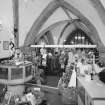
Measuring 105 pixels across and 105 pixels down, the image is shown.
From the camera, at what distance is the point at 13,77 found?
429 centimetres

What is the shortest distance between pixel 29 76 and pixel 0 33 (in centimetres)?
182

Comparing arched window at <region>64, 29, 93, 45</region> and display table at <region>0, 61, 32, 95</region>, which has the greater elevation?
A: arched window at <region>64, 29, 93, 45</region>

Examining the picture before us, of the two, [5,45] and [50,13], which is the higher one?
[50,13]

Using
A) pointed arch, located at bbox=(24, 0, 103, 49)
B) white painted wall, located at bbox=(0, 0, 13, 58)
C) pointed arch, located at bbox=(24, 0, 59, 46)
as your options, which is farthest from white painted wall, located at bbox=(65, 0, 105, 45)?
white painted wall, located at bbox=(0, 0, 13, 58)

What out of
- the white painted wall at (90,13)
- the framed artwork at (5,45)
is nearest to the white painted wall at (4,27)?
the framed artwork at (5,45)

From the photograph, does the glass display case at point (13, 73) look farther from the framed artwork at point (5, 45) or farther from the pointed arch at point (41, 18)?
the pointed arch at point (41, 18)

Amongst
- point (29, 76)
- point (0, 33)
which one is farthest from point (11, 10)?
point (29, 76)

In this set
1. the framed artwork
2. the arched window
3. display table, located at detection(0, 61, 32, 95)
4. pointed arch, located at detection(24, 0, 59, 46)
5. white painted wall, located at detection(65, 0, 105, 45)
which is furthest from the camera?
the arched window

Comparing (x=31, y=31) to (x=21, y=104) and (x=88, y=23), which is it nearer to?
(x=88, y=23)

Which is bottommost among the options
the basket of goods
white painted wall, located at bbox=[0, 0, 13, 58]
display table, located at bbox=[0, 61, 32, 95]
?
the basket of goods

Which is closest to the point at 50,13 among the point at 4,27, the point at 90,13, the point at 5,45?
the point at 90,13

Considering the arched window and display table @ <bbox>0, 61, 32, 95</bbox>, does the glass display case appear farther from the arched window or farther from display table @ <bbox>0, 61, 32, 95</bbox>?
the arched window

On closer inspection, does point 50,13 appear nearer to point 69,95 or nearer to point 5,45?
point 5,45

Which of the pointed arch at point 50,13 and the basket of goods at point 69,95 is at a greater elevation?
the pointed arch at point 50,13
